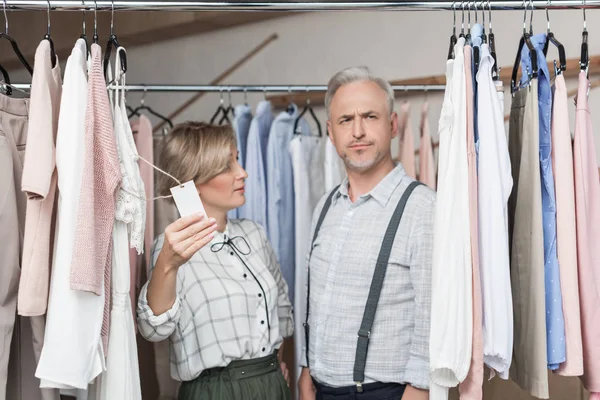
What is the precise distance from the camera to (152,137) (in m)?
3.11

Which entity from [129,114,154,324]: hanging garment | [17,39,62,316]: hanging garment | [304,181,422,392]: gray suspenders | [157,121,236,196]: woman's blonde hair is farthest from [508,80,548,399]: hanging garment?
[129,114,154,324]: hanging garment

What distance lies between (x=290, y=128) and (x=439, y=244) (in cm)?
153

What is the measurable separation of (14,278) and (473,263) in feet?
3.91

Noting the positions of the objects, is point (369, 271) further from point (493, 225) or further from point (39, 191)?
point (39, 191)

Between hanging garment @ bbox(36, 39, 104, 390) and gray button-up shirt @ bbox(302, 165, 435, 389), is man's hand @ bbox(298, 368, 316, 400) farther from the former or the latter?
hanging garment @ bbox(36, 39, 104, 390)

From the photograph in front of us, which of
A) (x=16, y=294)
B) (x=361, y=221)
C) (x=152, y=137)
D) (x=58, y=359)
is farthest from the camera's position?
(x=152, y=137)

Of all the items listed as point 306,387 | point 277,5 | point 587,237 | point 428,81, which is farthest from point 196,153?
point 428,81

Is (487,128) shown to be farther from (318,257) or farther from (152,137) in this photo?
(152,137)

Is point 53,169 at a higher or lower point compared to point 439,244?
higher

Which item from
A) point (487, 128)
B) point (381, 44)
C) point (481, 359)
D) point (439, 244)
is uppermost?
point (381, 44)

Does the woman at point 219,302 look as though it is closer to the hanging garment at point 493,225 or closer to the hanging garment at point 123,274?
the hanging garment at point 123,274

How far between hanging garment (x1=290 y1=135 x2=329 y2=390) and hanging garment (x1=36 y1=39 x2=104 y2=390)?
127cm

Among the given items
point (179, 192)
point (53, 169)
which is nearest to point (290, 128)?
point (179, 192)

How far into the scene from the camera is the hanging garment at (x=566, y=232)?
1.78m
